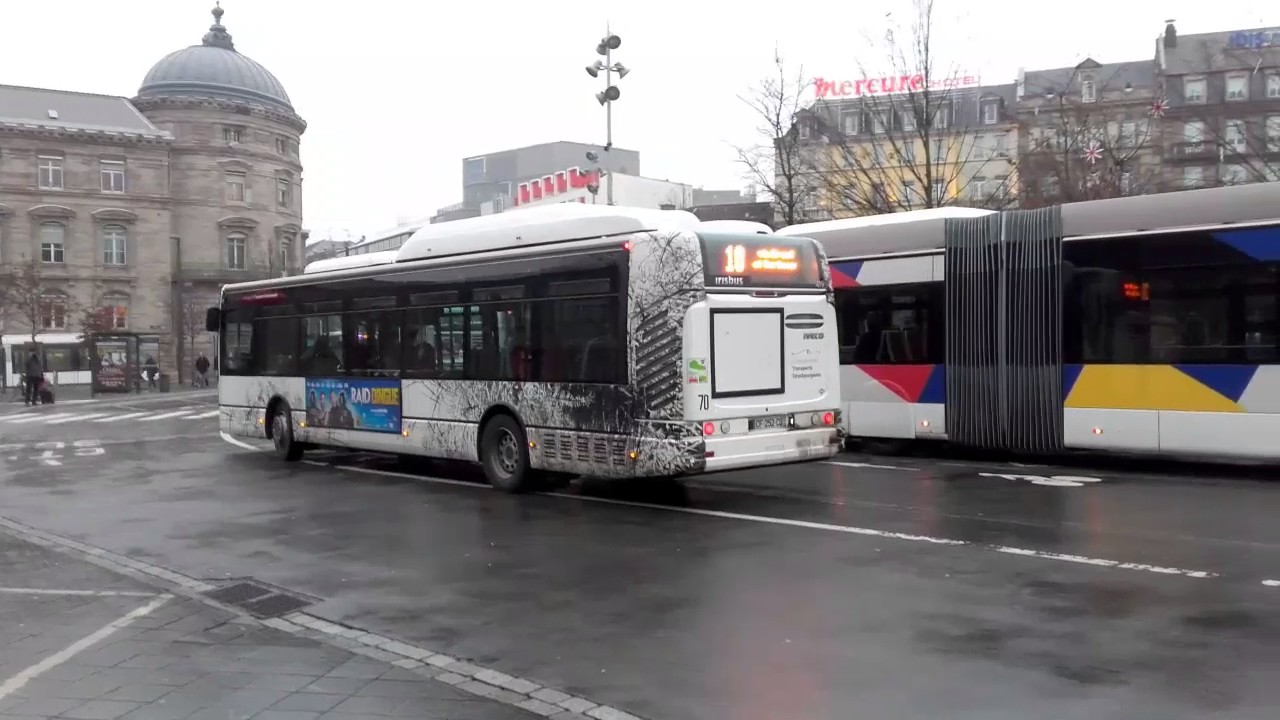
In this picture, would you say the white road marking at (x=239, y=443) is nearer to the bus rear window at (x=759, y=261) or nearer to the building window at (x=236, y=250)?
the bus rear window at (x=759, y=261)

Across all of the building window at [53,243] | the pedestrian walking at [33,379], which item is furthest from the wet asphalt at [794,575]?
the building window at [53,243]

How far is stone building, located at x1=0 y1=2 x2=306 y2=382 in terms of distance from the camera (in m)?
68.9

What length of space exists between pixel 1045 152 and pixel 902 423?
16.7m

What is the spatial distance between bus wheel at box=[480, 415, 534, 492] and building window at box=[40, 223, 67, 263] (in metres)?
67.3

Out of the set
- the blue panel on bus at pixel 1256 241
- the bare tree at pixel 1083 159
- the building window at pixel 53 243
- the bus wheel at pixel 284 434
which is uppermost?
the building window at pixel 53 243

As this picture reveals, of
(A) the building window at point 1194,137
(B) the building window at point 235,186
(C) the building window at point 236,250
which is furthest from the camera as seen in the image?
(C) the building window at point 236,250

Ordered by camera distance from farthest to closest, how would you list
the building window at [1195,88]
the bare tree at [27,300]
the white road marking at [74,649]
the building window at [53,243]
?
the building window at [53,243] < the building window at [1195,88] < the bare tree at [27,300] < the white road marking at [74,649]

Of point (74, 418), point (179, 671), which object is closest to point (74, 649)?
point (179, 671)

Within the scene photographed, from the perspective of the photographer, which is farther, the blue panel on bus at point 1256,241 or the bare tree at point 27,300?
the bare tree at point 27,300

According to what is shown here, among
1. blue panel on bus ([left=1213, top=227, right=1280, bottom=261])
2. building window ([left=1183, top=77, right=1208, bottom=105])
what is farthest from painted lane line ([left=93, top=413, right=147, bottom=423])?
building window ([left=1183, top=77, right=1208, bottom=105])

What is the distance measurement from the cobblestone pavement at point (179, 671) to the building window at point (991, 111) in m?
73.9

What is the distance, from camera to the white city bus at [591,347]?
11.2 meters

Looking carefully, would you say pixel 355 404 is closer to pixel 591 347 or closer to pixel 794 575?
pixel 591 347

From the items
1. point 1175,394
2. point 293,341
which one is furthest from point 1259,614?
point 293,341
